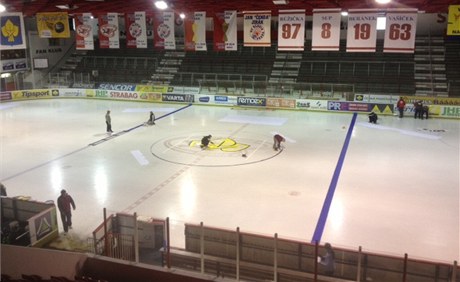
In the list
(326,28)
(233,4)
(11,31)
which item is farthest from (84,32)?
(326,28)

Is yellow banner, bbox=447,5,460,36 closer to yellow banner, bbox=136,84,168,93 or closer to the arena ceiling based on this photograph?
the arena ceiling

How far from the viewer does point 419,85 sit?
3612 cm

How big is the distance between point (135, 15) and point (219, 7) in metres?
4.92

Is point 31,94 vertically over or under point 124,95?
over

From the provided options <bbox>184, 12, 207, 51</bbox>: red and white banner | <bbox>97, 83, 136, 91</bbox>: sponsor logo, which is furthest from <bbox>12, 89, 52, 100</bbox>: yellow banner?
<bbox>184, 12, 207, 51</bbox>: red and white banner

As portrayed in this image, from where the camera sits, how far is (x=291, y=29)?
21.8 m

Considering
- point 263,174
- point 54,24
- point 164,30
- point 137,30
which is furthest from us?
point 137,30

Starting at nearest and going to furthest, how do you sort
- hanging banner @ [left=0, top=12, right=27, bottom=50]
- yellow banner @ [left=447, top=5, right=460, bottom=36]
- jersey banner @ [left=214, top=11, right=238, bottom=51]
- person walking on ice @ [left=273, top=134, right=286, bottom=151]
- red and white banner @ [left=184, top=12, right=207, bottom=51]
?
hanging banner @ [left=0, top=12, right=27, bottom=50]
yellow banner @ [left=447, top=5, right=460, bottom=36]
person walking on ice @ [left=273, top=134, right=286, bottom=151]
jersey banner @ [left=214, top=11, right=238, bottom=51]
red and white banner @ [left=184, top=12, right=207, bottom=51]

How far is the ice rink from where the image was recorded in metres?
13.1

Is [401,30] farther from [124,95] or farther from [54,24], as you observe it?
[124,95]

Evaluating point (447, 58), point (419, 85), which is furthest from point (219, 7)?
point (447, 58)

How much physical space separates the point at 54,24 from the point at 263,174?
15.4 m

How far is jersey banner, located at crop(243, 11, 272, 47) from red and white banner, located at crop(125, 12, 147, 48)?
21.6 feet

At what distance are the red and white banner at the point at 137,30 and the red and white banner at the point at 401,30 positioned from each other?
44.2ft
